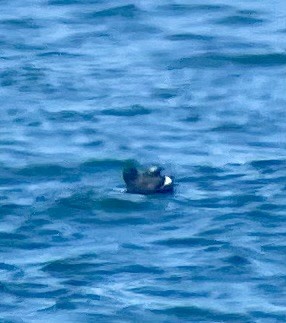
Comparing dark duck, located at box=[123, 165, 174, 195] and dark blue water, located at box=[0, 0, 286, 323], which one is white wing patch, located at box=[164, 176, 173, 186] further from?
dark blue water, located at box=[0, 0, 286, 323]

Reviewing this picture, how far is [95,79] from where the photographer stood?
2762cm

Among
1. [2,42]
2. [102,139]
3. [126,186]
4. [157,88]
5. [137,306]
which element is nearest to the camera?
[137,306]

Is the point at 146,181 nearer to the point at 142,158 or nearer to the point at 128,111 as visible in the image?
the point at 142,158

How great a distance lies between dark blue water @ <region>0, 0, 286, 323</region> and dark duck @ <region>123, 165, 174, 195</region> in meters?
0.13

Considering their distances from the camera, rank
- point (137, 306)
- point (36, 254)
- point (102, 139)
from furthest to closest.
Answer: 1. point (102, 139)
2. point (36, 254)
3. point (137, 306)

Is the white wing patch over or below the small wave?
below

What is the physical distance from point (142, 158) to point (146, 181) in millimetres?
1362

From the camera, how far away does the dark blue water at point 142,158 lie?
21000 mm

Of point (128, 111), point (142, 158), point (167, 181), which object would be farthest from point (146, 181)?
point (128, 111)

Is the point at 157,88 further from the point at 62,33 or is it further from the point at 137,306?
the point at 137,306

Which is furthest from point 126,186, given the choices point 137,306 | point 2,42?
point 2,42

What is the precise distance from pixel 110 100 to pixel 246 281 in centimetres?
624

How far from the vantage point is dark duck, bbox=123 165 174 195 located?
2358 centimetres

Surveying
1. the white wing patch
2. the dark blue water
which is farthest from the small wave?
the white wing patch
